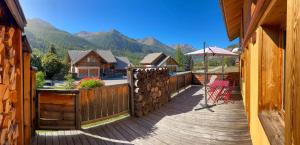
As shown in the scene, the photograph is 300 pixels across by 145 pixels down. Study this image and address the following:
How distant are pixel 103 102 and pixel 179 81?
628cm

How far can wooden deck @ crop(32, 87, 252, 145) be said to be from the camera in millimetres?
4527

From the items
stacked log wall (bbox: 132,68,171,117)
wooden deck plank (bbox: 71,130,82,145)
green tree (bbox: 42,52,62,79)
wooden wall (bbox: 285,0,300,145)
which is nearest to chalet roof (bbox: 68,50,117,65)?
green tree (bbox: 42,52,62,79)

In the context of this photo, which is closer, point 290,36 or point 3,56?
point 290,36

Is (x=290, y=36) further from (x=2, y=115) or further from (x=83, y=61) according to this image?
(x=83, y=61)

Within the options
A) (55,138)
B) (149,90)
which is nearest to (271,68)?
(55,138)

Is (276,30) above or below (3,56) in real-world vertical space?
above

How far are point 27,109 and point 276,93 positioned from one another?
13.1ft

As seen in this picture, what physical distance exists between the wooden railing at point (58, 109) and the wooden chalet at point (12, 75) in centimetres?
70

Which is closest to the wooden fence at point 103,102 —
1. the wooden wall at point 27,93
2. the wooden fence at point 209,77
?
the wooden wall at point 27,93

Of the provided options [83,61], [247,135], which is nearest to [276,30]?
[247,135]

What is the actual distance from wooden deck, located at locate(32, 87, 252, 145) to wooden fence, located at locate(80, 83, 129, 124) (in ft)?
1.02

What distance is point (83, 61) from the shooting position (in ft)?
128

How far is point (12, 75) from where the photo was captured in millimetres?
3100

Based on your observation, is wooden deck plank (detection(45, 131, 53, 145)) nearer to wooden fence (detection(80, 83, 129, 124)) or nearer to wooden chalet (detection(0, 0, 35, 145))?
wooden chalet (detection(0, 0, 35, 145))
